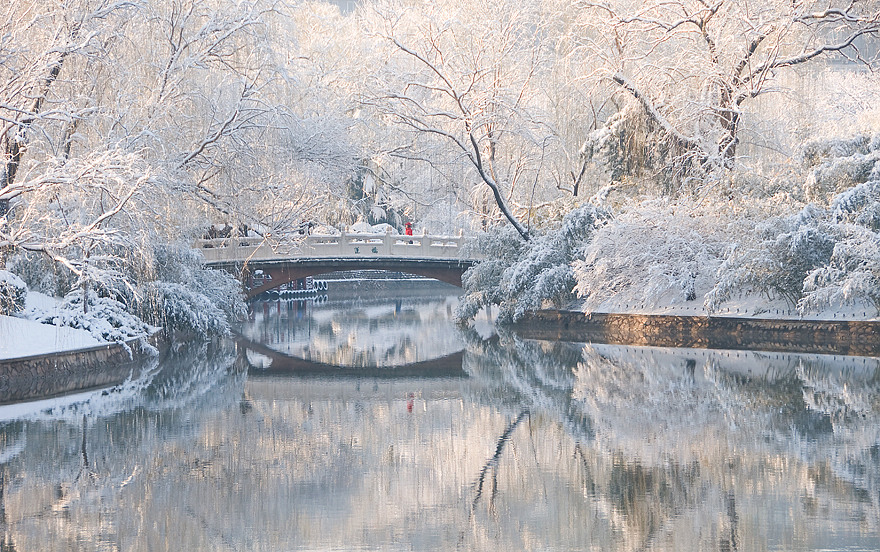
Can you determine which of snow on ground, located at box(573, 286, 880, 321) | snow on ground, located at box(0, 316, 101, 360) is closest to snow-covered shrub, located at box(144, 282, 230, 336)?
snow on ground, located at box(0, 316, 101, 360)

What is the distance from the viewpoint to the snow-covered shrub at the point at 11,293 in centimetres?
1744

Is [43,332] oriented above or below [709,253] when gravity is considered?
below

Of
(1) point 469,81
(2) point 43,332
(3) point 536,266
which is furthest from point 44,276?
(1) point 469,81

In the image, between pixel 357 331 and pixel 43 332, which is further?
pixel 357 331

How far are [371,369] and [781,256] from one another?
879cm

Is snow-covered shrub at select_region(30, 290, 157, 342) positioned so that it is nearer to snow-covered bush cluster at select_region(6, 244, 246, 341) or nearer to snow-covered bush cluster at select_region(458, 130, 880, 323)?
snow-covered bush cluster at select_region(6, 244, 246, 341)

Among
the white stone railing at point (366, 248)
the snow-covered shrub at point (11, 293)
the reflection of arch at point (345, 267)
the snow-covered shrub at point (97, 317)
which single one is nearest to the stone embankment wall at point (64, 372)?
the snow-covered shrub at point (97, 317)

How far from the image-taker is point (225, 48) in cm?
2320

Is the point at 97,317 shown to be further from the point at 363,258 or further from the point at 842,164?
the point at 363,258

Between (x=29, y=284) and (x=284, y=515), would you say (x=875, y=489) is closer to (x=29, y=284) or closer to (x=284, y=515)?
(x=284, y=515)

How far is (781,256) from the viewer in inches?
886

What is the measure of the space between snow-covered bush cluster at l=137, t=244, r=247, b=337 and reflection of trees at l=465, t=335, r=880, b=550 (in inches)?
257

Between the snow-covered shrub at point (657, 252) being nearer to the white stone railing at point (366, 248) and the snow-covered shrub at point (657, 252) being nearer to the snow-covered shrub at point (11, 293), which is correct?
the white stone railing at point (366, 248)

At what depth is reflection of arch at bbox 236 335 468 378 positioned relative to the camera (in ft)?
64.7
